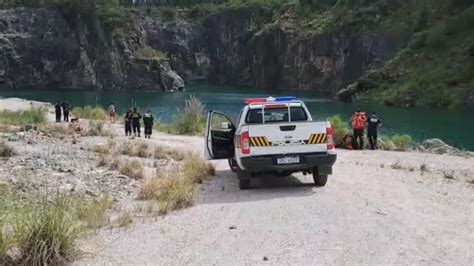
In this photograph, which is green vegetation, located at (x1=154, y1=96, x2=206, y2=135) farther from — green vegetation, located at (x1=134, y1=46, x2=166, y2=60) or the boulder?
green vegetation, located at (x1=134, y1=46, x2=166, y2=60)

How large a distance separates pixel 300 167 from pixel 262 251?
523 cm

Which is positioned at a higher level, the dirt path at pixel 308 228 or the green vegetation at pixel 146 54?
the green vegetation at pixel 146 54

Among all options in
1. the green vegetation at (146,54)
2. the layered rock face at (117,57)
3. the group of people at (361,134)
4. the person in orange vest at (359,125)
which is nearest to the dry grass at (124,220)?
the person in orange vest at (359,125)

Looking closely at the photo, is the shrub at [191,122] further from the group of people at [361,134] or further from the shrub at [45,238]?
the shrub at [45,238]

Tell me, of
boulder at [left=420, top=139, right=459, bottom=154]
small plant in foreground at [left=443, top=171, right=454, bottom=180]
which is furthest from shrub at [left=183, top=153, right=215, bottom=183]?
boulder at [left=420, top=139, right=459, bottom=154]

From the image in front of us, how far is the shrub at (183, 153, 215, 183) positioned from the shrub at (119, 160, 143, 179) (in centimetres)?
135

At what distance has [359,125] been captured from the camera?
26453 mm

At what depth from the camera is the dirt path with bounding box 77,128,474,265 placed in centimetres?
822

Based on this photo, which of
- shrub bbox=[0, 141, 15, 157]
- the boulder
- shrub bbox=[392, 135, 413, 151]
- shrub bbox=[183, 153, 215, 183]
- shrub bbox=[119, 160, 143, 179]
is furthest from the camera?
shrub bbox=[392, 135, 413, 151]

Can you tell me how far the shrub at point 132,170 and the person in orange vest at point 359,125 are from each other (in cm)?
1123

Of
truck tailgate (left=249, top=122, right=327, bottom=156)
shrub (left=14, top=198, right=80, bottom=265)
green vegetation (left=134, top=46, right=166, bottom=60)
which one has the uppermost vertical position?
green vegetation (left=134, top=46, right=166, bottom=60)

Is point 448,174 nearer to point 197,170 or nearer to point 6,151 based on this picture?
point 197,170

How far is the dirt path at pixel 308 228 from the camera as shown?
27.0 ft

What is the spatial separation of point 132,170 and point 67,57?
405 feet
